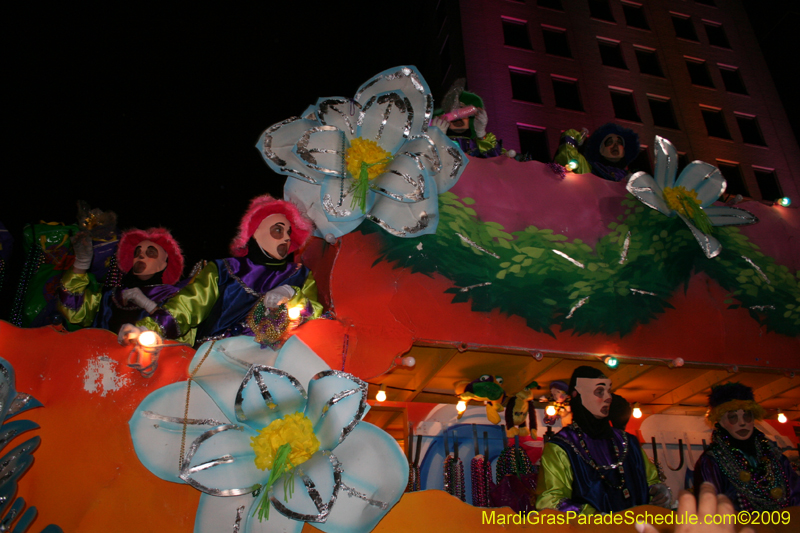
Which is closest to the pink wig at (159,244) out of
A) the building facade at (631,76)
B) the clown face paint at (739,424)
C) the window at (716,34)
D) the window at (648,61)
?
the clown face paint at (739,424)

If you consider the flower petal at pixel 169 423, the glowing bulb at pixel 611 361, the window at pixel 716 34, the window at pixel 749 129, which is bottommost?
the flower petal at pixel 169 423

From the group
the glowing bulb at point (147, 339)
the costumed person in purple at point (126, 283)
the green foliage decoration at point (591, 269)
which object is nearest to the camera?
the glowing bulb at point (147, 339)

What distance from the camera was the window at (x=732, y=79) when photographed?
12.9 meters

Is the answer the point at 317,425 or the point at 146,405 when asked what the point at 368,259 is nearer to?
the point at 317,425

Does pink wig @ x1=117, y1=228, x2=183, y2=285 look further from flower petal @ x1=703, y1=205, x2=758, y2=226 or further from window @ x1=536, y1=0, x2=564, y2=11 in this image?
window @ x1=536, y1=0, x2=564, y2=11

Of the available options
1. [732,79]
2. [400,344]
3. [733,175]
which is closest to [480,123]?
[400,344]

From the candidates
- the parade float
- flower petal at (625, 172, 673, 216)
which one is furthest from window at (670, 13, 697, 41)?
flower petal at (625, 172, 673, 216)

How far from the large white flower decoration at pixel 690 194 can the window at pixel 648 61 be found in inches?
453

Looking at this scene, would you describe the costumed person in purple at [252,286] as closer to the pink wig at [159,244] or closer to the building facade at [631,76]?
the pink wig at [159,244]

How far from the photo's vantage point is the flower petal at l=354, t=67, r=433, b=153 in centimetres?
230

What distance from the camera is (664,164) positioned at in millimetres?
2861

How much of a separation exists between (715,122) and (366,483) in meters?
14.3

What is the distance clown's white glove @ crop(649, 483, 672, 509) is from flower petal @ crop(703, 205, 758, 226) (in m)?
1.58

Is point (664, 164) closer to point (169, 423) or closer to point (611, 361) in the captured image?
point (611, 361)
